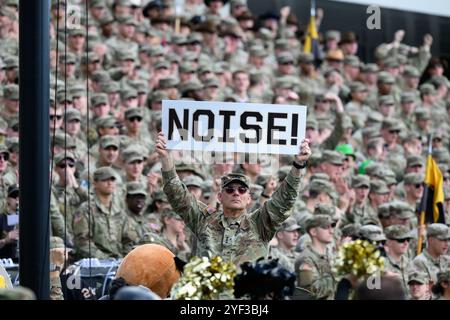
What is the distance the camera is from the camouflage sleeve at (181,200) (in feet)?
31.9

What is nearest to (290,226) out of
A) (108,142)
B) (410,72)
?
(108,142)

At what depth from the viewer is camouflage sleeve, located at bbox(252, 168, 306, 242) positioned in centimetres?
964

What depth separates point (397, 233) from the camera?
44.0ft

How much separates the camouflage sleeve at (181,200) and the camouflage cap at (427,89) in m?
10.1

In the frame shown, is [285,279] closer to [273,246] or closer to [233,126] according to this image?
[233,126]

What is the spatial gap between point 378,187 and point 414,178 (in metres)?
0.60

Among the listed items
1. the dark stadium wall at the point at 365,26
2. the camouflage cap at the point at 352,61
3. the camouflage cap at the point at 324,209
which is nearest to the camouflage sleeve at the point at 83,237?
the camouflage cap at the point at 324,209

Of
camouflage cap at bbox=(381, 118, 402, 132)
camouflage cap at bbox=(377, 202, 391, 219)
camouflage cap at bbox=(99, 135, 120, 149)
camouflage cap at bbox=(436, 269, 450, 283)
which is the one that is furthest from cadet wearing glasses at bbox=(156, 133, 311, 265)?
camouflage cap at bbox=(381, 118, 402, 132)

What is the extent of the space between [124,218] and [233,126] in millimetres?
A: 3992

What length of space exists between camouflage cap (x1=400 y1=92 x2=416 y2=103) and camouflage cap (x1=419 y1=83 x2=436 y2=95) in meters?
0.44

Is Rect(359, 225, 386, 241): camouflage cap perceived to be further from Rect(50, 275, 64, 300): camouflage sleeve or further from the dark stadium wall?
the dark stadium wall

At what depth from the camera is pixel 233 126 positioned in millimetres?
9469

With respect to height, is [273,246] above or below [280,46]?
below
